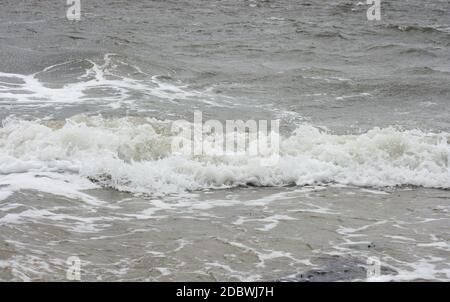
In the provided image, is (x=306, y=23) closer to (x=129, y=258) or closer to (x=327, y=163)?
(x=327, y=163)

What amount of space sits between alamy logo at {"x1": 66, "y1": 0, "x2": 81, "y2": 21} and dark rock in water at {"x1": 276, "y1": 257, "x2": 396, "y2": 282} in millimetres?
15322

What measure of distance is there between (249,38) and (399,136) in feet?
28.6

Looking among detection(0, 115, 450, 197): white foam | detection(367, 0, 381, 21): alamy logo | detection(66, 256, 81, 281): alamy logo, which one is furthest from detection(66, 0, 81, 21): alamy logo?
detection(66, 256, 81, 281): alamy logo

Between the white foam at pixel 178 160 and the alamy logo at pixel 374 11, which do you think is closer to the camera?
the white foam at pixel 178 160

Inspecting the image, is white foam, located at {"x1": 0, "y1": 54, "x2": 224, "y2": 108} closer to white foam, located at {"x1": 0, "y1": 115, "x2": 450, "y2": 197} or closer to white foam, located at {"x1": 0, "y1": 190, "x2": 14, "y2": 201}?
white foam, located at {"x1": 0, "y1": 115, "x2": 450, "y2": 197}

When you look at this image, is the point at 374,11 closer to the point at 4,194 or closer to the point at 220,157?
the point at 220,157

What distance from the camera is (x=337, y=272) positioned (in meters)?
5.28

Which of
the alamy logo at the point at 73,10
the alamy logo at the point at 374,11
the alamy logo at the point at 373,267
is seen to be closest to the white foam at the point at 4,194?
the alamy logo at the point at 373,267

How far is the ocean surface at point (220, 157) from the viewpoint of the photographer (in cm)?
574

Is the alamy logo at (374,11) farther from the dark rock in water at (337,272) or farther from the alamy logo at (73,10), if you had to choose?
the dark rock in water at (337,272)

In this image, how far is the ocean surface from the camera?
5742mm

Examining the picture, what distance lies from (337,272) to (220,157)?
3906 millimetres

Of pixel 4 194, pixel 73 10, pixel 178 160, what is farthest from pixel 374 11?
pixel 4 194

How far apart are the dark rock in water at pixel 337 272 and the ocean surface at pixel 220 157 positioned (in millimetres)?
20
